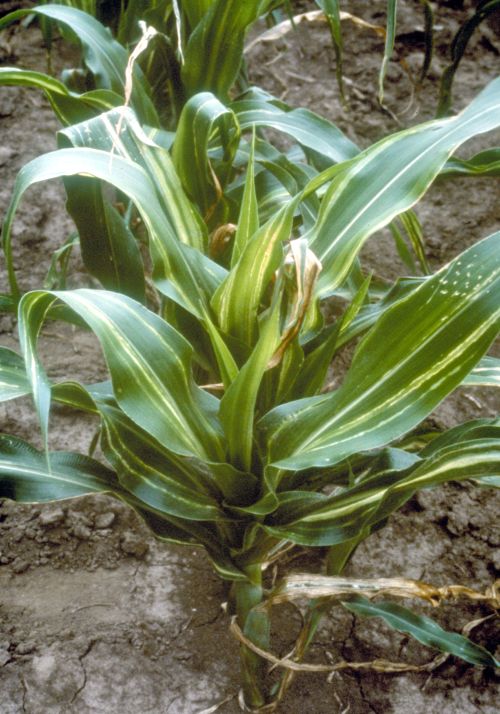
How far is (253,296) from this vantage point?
714 mm

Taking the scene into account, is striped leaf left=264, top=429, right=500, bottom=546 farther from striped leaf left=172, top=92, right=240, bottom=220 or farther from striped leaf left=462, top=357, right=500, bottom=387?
striped leaf left=172, top=92, right=240, bottom=220

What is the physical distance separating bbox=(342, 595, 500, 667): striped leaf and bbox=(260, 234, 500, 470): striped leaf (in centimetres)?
20

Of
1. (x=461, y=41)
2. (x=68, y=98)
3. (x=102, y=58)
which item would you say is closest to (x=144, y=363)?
(x=68, y=98)

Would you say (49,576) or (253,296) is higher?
(253,296)

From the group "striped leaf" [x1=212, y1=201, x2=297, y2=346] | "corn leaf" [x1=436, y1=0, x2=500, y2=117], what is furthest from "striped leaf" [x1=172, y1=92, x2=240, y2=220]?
"corn leaf" [x1=436, y1=0, x2=500, y2=117]

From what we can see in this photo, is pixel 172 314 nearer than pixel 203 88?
Yes

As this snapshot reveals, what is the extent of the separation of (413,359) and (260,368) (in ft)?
0.45

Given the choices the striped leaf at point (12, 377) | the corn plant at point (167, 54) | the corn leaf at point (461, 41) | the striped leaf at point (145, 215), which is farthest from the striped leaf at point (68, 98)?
the corn leaf at point (461, 41)

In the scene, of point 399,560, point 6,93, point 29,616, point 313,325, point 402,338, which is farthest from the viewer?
point 6,93

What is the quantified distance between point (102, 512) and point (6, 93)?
988 millimetres

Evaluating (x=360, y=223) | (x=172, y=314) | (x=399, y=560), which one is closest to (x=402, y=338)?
(x=360, y=223)

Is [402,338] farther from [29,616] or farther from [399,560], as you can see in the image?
[29,616]

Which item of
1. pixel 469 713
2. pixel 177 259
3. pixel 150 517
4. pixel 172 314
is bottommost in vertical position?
pixel 469 713

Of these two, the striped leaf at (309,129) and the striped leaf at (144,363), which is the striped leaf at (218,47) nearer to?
the striped leaf at (309,129)
